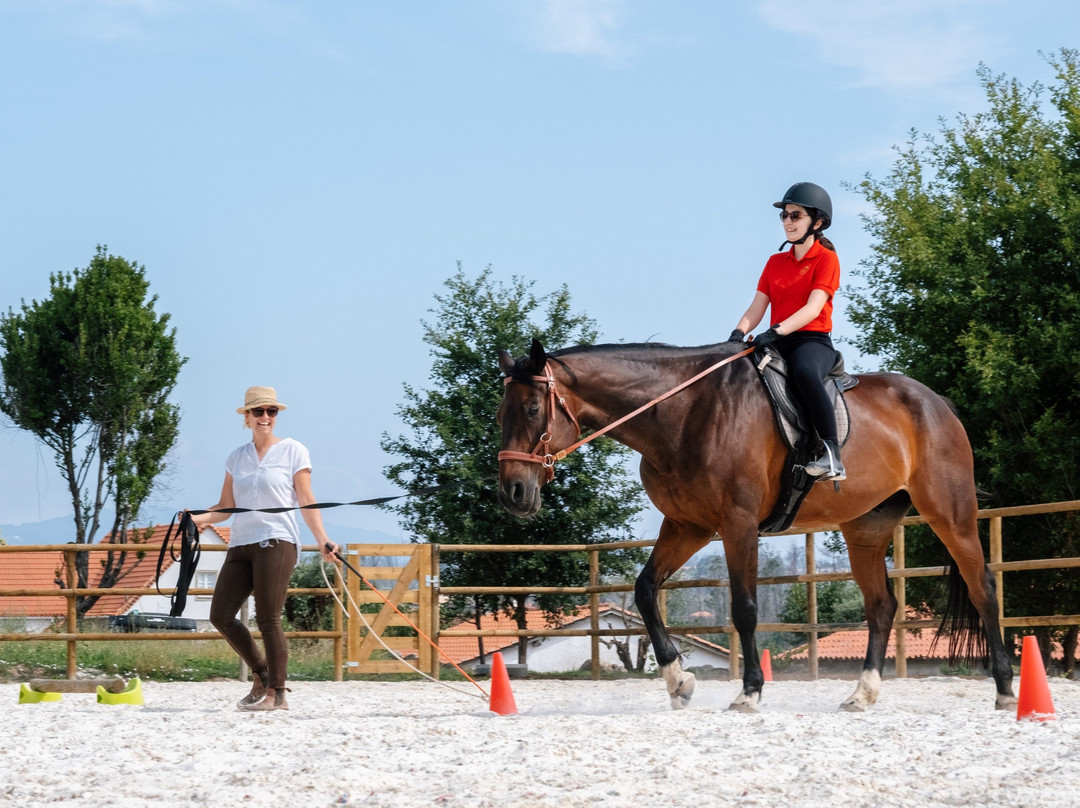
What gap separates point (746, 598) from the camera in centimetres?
593

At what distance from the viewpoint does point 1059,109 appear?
68.8 feet

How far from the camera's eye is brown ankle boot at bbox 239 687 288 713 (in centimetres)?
629

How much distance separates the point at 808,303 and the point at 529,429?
67.4 inches

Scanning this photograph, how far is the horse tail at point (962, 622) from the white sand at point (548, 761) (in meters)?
1.51

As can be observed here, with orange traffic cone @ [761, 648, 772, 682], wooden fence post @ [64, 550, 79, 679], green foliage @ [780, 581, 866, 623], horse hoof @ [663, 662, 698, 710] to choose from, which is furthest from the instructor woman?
green foliage @ [780, 581, 866, 623]

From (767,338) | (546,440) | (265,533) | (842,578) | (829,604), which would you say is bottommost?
(829,604)

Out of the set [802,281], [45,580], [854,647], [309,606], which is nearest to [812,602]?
[802,281]

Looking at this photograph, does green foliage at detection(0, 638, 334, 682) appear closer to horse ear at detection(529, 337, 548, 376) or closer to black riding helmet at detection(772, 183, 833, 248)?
horse ear at detection(529, 337, 548, 376)

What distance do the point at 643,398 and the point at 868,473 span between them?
1.40 m

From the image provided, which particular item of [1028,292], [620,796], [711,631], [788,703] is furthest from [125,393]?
[620,796]

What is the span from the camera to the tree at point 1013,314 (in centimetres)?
1822

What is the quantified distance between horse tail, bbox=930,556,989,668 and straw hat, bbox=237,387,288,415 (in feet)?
13.9

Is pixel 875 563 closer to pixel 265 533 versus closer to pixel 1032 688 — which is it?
pixel 1032 688

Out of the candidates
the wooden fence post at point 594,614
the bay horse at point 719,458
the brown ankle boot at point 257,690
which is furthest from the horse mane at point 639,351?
the wooden fence post at point 594,614
